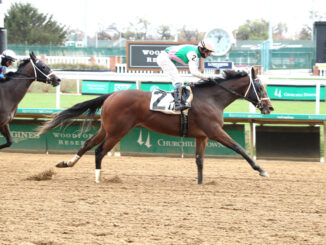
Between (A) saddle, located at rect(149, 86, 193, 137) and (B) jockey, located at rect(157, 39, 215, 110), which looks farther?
(A) saddle, located at rect(149, 86, 193, 137)

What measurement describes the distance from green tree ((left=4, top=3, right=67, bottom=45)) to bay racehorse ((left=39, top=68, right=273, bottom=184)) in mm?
41470

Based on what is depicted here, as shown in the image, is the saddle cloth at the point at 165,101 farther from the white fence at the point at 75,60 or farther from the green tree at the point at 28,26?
the green tree at the point at 28,26

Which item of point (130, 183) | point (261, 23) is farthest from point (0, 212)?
point (261, 23)

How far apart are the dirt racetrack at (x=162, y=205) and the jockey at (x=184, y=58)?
1402 millimetres

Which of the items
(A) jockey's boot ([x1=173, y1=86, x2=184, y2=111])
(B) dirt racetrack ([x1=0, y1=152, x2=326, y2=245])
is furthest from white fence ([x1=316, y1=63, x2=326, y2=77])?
(A) jockey's boot ([x1=173, y1=86, x2=184, y2=111])

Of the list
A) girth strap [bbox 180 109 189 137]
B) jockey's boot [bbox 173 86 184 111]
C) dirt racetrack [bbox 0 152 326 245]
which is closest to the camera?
dirt racetrack [bbox 0 152 326 245]

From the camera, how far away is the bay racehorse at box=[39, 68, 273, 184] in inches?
313

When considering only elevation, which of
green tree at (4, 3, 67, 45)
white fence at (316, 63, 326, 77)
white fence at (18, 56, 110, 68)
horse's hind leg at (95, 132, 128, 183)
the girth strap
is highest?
green tree at (4, 3, 67, 45)

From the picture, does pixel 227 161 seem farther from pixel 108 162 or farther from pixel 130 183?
pixel 130 183

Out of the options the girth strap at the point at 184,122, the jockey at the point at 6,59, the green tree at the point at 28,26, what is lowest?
the girth strap at the point at 184,122

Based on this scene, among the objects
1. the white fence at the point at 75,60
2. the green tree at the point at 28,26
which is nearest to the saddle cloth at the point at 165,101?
the white fence at the point at 75,60

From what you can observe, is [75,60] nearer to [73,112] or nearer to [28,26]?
[28,26]

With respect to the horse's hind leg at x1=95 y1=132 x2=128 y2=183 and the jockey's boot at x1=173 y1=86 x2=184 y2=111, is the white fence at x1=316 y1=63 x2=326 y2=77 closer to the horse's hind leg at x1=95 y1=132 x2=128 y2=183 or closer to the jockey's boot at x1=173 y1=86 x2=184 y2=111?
the jockey's boot at x1=173 y1=86 x2=184 y2=111

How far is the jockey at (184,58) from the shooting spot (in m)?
7.71
